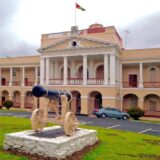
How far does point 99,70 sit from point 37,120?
2710cm

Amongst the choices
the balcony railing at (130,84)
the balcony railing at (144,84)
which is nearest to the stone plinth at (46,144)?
the balcony railing at (144,84)

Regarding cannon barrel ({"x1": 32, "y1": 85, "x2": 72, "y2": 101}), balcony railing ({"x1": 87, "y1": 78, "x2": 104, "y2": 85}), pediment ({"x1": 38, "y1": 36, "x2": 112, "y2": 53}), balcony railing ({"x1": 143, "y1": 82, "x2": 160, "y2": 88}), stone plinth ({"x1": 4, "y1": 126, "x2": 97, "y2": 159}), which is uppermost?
pediment ({"x1": 38, "y1": 36, "x2": 112, "y2": 53})

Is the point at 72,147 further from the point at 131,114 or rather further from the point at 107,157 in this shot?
the point at 131,114

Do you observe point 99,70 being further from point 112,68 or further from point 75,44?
point 75,44

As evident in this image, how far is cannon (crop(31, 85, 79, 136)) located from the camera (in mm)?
10051

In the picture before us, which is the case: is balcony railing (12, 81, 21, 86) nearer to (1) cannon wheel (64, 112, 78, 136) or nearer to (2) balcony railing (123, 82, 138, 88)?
(2) balcony railing (123, 82, 138, 88)

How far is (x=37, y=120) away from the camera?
1067cm

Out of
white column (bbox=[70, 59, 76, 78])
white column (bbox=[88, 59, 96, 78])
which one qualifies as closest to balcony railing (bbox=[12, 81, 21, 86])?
white column (bbox=[70, 59, 76, 78])

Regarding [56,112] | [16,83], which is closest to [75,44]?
[16,83]

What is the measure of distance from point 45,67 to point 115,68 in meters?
10.2

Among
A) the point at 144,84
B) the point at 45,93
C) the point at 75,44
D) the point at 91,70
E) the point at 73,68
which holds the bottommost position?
the point at 45,93

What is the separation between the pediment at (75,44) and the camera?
33.4m

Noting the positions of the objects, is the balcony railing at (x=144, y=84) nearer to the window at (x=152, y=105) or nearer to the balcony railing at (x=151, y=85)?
the balcony railing at (x=151, y=85)

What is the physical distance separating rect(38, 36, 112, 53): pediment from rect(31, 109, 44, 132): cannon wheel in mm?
23229
